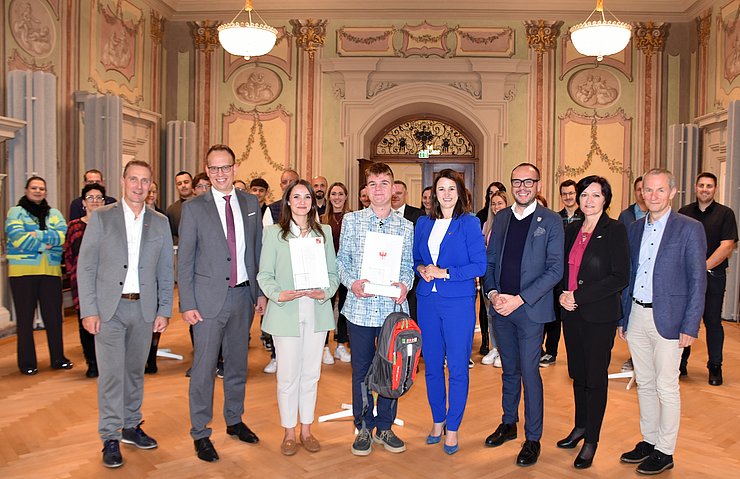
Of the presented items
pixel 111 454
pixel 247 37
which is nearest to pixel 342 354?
pixel 111 454

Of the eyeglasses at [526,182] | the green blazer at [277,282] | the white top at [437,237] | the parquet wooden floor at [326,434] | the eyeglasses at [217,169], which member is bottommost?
the parquet wooden floor at [326,434]

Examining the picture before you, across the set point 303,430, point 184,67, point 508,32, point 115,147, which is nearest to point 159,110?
point 184,67

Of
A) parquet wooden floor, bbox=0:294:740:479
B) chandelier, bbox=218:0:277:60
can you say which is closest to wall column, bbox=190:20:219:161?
chandelier, bbox=218:0:277:60

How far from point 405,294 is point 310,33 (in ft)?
24.9

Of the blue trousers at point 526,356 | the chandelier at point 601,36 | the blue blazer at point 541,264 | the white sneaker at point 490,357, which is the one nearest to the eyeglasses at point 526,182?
the blue blazer at point 541,264

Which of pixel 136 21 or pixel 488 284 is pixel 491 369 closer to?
pixel 488 284

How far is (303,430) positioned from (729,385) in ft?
11.3

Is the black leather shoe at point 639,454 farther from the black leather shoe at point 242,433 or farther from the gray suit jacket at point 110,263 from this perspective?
the gray suit jacket at point 110,263

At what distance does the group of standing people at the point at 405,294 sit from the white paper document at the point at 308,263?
5cm

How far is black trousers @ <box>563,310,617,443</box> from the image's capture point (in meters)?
3.18

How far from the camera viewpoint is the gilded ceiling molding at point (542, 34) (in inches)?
383

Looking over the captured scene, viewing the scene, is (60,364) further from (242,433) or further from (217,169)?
(217,169)

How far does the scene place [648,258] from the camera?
3207mm

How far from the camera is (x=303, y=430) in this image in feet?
11.4
